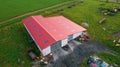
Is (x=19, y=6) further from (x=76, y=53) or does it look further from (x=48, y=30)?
(x=76, y=53)

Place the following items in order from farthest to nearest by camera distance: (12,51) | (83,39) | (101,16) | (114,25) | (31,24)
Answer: (101,16), (114,25), (31,24), (83,39), (12,51)

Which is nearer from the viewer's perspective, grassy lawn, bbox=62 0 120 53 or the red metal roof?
the red metal roof

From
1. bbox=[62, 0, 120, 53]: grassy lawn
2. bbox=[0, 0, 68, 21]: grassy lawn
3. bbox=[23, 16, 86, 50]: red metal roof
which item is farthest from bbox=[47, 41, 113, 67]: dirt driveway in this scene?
bbox=[0, 0, 68, 21]: grassy lawn

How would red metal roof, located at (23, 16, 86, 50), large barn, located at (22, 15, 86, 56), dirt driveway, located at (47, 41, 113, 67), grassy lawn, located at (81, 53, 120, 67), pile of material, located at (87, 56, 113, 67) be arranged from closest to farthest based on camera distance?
pile of material, located at (87, 56, 113, 67) → grassy lawn, located at (81, 53, 120, 67) → dirt driveway, located at (47, 41, 113, 67) → large barn, located at (22, 15, 86, 56) → red metal roof, located at (23, 16, 86, 50)

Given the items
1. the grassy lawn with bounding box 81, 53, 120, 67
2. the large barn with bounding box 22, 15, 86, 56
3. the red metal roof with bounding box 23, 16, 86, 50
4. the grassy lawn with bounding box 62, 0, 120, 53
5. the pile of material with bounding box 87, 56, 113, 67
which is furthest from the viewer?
the grassy lawn with bounding box 62, 0, 120, 53

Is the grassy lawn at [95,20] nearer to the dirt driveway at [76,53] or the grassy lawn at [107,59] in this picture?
the dirt driveway at [76,53]

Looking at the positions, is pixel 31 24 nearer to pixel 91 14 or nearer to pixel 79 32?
pixel 79 32

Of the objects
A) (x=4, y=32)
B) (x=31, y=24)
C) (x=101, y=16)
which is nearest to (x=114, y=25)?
(x=101, y=16)

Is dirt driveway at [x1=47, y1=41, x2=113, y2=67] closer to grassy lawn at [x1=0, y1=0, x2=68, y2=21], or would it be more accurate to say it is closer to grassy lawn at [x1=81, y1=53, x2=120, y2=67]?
grassy lawn at [x1=81, y1=53, x2=120, y2=67]

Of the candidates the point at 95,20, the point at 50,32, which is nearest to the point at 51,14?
the point at 95,20
